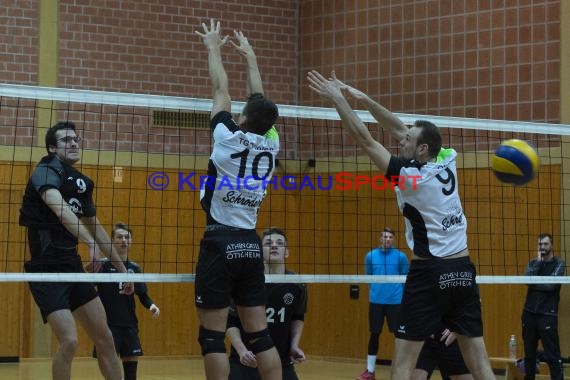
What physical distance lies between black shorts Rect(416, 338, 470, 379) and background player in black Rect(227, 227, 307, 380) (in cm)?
94

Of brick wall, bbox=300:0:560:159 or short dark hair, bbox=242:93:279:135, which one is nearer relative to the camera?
short dark hair, bbox=242:93:279:135

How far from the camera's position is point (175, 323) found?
17375 millimetres

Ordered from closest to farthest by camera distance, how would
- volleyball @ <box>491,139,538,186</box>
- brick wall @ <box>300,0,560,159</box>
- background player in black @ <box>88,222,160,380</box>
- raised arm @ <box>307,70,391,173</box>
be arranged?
1. raised arm @ <box>307,70,391,173</box>
2. volleyball @ <box>491,139,538,186</box>
3. background player in black @ <box>88,222,160,380</box>
4. brick wall @ <box>300,0,560,159</box>

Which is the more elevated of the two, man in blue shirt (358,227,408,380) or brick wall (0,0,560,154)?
brick wall (0,0,560,154)

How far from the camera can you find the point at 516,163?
775cm

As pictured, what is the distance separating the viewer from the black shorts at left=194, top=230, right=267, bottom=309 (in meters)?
7.39

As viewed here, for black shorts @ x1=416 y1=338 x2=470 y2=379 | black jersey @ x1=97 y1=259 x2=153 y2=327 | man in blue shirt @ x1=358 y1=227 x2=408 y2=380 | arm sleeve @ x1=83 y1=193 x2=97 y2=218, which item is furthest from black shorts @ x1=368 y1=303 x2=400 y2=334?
arm sleeve @ x1=83 y1=193 x2=97 y2=218

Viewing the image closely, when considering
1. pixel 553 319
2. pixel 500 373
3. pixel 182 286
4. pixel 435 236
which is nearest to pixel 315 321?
pixel 182 286

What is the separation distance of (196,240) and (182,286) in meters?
0.77

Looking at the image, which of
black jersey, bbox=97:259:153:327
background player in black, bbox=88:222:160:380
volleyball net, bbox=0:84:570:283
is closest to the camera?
background player in black, bbox=88:222:160:380

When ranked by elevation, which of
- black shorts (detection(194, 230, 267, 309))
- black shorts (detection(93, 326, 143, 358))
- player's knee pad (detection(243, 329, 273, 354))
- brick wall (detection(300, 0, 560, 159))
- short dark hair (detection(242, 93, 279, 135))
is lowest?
black shorts (detection(93, 326, 143, 358))

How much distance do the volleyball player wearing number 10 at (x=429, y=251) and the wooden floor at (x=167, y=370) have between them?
732 cm

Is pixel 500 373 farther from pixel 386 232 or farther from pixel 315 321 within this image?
pixel 315 321

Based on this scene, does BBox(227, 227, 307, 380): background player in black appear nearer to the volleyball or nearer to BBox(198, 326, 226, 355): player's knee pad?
BBox(198, 326, 226, 355): player's knee pad
